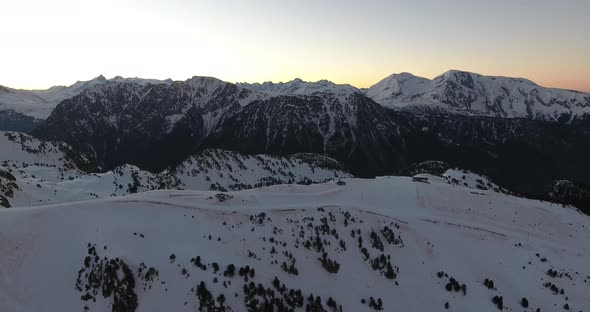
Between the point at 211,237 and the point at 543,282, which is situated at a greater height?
the point at 211,237

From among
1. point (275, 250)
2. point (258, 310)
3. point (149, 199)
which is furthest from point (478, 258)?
point (149, 199)

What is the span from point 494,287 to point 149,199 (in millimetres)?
60020

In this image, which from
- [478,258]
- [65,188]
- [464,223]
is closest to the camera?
[478,258]

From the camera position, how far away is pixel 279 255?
71.1m

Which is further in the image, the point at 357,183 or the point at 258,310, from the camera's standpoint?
the point at 357,183

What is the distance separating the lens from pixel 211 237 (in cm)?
7219

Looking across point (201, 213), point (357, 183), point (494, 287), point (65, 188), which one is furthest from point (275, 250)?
point (65, 188)

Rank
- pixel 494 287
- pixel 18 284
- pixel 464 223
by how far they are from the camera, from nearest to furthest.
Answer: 1. pixel 18 284
2. pixel 494 287
3. pixel 464 223

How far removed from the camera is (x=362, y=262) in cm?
7481

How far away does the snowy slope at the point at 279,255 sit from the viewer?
5644 cm

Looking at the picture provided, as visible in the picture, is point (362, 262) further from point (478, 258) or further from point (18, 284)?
point (18, 284)

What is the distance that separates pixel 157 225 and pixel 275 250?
19.1 meters

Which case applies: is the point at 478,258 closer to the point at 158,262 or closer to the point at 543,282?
the point at 543,282

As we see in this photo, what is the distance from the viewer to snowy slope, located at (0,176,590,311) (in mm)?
56438
